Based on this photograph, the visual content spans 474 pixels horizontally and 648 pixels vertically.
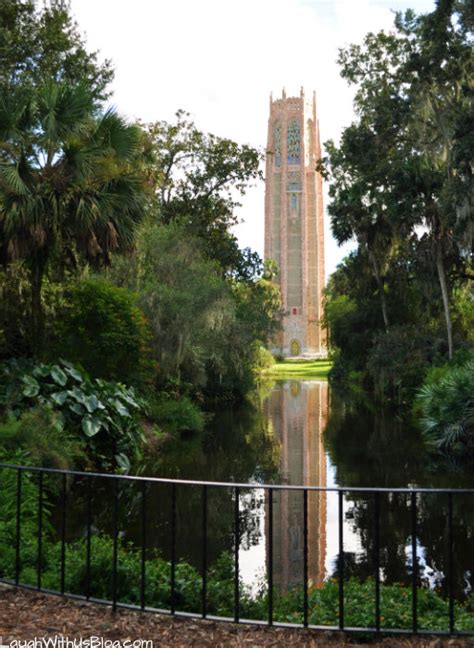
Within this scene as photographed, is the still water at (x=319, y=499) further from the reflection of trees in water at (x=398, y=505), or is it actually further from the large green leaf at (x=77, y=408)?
the large green leaf at (x=77, y=408)

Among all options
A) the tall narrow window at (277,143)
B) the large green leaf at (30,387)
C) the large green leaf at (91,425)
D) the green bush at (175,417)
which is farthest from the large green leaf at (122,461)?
the tall narrow window at (277,143)

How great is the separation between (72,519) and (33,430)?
200 cm

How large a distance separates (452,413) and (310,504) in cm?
669

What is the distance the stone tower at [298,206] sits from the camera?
100750 millimetres

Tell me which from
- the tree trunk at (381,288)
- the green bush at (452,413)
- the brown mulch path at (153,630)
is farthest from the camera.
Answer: the tree trunk at (381,288)

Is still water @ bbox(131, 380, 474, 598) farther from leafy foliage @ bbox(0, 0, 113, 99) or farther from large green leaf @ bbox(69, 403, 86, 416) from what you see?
leafy foliage @ bbox(0, 0, 113, 99)

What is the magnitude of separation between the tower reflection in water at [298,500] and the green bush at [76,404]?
3226 mm

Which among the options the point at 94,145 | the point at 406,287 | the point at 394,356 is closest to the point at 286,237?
the point at 406,287

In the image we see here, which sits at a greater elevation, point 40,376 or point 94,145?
point 94,145

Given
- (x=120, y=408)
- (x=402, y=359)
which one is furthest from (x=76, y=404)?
(x=402, y=359)

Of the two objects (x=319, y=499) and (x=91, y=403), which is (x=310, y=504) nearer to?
(x=319, y=499)

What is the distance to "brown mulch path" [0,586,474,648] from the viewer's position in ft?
13.4

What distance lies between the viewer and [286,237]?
10181 cm

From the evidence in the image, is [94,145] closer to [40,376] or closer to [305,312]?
[40,376]
